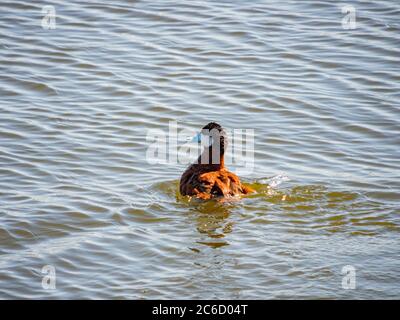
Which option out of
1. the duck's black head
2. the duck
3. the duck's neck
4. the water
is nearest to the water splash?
the water

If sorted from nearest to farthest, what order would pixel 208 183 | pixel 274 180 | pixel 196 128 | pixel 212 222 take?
1. pixel 212 222
2. pixel 208 183
3. pixel 274 180
4. pixel 196 128

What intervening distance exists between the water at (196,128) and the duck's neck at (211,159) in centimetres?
43

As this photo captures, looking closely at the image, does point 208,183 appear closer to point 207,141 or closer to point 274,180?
point 207,141

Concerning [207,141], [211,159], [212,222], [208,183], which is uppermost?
[207,141]

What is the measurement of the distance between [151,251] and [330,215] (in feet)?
6.03

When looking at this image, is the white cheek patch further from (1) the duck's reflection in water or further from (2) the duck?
(1) the duck's reflection in water

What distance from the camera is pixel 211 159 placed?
779 cm

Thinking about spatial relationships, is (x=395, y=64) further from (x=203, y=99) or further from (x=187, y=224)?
(x=187, y=224)

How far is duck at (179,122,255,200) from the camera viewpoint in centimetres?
771

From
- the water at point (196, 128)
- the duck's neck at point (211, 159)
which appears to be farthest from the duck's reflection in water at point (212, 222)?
the duck's neck at point (211, 159)

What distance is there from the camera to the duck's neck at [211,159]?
7770mm

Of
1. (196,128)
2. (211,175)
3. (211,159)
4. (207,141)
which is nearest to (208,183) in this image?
(211,175)

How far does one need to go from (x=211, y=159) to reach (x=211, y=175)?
16 cm

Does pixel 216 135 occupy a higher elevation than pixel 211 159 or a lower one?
higher
